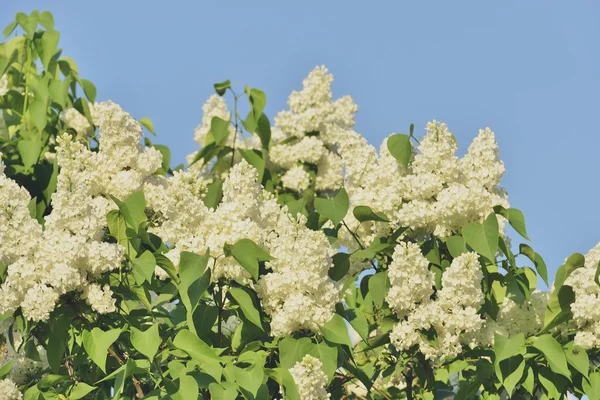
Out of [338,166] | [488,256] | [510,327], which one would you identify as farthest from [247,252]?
[338,166]

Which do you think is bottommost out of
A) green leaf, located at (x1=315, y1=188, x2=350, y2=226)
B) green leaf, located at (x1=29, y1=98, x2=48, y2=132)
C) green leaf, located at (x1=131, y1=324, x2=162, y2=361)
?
green leaf, located at (x1=131, y1=324, x2=162, y2=361)

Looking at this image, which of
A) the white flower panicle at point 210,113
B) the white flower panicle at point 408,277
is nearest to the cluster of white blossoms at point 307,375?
the white flower panicle at point 408,277

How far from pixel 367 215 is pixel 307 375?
1139 millimetres

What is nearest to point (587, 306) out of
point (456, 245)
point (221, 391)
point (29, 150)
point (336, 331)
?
point (456, 245)

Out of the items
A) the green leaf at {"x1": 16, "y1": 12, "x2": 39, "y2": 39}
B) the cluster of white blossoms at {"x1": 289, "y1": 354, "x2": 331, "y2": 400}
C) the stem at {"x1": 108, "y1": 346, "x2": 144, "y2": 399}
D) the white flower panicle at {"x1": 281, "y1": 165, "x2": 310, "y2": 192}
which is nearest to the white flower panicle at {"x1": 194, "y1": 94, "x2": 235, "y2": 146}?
the white flower panicle at {"x1": 281, "y1": 165, "x2": 310, "y2": 192}

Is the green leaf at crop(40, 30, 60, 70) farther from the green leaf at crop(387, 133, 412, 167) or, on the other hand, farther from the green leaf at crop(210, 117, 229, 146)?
the green leaf at crop(387, 133, 412, 167)

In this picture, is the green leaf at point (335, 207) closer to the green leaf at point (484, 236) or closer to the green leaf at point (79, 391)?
the green leaf at point (484, 236)

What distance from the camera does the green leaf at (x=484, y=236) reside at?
519 centimetres

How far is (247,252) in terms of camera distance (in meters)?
4.73

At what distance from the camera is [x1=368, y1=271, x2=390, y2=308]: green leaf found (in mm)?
5356

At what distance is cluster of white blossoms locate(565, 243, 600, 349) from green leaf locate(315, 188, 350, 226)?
1.13 meters

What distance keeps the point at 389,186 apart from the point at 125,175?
1.25 metres

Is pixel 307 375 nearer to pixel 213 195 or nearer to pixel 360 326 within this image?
pixel 360 326

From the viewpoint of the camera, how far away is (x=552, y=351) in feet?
16.8
